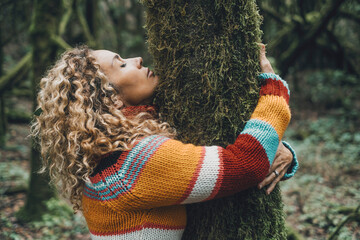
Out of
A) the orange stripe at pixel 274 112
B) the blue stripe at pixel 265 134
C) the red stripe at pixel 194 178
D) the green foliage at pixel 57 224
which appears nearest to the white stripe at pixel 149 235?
the red stripe at pixel 194 178

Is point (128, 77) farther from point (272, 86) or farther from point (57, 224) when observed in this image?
point (57, 224)

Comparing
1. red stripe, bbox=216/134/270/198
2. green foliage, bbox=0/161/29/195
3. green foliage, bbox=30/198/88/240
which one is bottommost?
green foliage, bbox=0/161/29/195

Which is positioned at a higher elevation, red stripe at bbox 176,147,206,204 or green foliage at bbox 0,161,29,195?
red stripe at bbox 176,147,206,204

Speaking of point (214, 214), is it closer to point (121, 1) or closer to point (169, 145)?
point (169, 145)

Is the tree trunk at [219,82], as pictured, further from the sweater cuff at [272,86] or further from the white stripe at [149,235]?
the white stripe at [149,235]

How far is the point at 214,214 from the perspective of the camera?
1736 mm

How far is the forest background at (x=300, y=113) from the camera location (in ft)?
14.5

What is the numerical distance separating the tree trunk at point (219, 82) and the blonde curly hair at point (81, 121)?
28 cm

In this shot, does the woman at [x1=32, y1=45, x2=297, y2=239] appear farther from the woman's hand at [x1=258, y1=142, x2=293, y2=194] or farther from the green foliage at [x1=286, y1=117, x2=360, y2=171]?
the green foliage at [x1=286, y1=117, x2=360, y2=171]

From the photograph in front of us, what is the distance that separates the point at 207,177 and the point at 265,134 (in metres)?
0.39

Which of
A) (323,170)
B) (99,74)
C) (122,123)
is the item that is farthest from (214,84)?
(323,170)

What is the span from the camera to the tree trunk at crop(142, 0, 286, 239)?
1.66 meters

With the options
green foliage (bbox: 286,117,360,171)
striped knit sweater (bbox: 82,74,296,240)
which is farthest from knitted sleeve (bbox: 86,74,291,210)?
green foliage (bbox: 286,117,360,171)

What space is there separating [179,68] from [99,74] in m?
0.50
